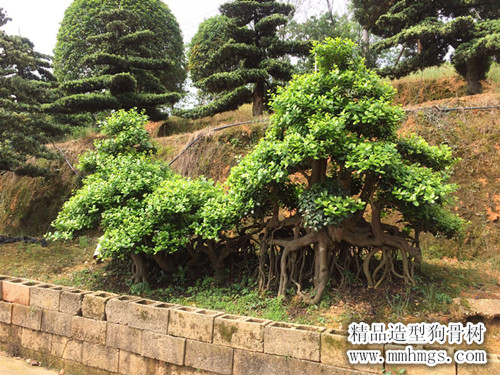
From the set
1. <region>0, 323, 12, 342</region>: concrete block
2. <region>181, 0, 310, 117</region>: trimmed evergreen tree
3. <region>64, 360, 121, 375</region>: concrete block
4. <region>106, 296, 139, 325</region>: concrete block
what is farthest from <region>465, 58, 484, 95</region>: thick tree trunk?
<region>0, 323, 12, 342</region>: concrete block

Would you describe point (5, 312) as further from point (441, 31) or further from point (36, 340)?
point (441, 31)

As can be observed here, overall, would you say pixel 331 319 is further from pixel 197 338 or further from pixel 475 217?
pixel 475 217

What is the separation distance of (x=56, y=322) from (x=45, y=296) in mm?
448


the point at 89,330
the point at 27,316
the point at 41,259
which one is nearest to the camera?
the point at 89,330

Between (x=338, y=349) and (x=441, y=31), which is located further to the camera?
(x=441, y=31)

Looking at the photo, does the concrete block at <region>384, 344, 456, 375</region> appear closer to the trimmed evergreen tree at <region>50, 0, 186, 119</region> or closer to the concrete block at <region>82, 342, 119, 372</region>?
the concrete block at <region>82, 342, 119, 372</region>

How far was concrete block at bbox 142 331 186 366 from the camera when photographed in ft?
14.2

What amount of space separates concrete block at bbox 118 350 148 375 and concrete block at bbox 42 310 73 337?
1.04 meters

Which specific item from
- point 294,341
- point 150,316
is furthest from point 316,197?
point 150,316

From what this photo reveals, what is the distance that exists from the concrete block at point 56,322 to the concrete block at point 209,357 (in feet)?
6.83

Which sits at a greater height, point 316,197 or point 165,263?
point 316,197

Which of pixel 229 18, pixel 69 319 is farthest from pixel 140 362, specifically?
pixel 229 18

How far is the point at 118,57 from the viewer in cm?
1210

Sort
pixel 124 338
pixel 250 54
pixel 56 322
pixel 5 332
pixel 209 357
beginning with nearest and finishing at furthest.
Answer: pixel 209 357 < pixel 124 338 < pixel 56 322 < pixel 5 332 < pixel 250 54
